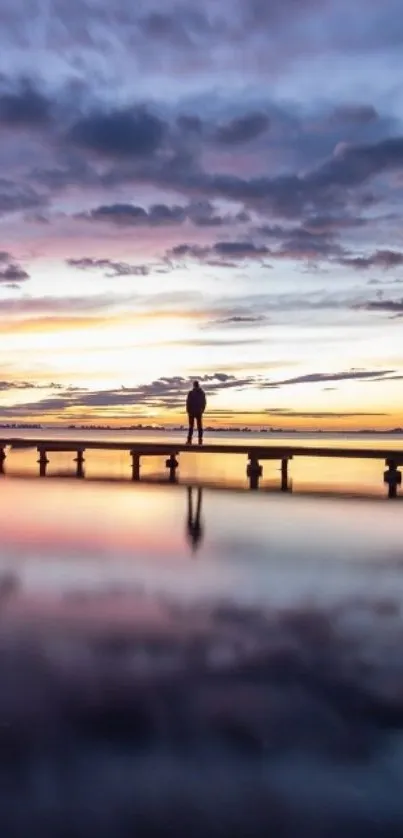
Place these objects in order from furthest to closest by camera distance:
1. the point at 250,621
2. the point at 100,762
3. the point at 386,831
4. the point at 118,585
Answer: the point at 118,585 → the point at 250,621 → the point at 100,762 → the point at 386,831

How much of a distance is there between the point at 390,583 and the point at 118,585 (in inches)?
146

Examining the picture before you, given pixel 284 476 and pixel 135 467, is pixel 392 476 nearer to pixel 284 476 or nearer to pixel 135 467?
pixel 284 476

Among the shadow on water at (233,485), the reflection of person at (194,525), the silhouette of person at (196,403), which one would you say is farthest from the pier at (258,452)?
the reflection of person at (194,525)

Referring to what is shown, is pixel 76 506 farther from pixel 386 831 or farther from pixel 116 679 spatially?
pixel 386 831

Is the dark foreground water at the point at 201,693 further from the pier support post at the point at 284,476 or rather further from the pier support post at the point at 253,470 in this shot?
the pier support post at the point at 253,470

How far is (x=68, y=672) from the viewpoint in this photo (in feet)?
24.5

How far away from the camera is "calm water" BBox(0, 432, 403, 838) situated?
4.90 metres

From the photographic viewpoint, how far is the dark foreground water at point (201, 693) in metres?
4.89

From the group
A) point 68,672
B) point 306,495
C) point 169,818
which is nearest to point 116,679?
point 68,672

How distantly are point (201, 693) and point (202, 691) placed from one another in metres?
0.06

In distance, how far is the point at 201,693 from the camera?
6.88 meters

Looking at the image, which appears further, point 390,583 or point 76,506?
point 76,506

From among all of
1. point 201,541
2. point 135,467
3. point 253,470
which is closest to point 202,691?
point 201,541

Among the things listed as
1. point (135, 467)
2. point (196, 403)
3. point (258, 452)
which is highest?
point (196, 403)
